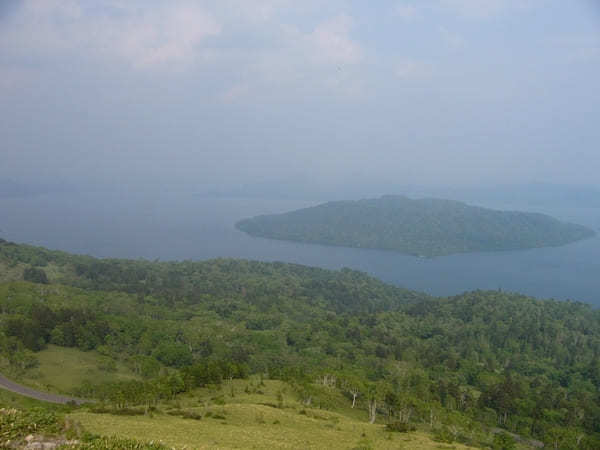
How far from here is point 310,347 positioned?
59.7 m

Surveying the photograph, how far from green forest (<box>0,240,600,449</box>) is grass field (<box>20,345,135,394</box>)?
481mm

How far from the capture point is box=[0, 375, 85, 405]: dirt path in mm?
32722

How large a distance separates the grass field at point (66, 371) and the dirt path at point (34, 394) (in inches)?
32.6

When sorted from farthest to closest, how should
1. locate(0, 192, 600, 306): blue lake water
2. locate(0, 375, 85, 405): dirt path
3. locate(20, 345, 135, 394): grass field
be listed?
locate(0, 192, 600, 306): blue lake water
locate(20, 345, 135, 394): grass field
locate(0, 375, 85, 405): dirt path

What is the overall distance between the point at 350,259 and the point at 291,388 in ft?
496

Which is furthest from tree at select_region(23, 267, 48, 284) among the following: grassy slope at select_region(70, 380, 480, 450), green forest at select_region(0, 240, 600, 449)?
grassy slope at select_region(70, 380, 480, 450)

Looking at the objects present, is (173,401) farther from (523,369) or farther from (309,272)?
(309,272)

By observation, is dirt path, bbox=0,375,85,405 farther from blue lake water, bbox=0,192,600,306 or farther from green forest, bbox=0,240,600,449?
blue lake water, bbox=0,192,600,306

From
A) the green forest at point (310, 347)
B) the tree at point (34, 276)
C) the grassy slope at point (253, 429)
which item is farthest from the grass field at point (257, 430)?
the tree at point (34, 276)

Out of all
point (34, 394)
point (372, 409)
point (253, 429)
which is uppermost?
point (253, 429)

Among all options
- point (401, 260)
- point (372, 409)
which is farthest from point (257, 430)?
point (401, 260)

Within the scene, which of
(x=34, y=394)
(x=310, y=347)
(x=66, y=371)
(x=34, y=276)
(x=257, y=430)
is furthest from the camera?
(x=34, y=276)

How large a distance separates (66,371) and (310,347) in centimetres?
3469

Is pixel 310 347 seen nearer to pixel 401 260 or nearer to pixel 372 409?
pixel 372 409
